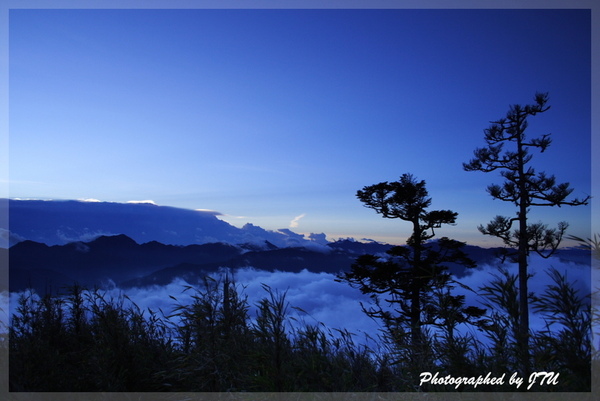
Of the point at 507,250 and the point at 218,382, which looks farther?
the point at 507,250

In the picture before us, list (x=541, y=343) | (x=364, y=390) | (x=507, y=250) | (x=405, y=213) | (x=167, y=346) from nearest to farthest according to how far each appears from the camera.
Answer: (x=541, y=343)
(x=364, y=390)
(x=167, y=346)
(x=507, y=250)
(x=405, y=213)

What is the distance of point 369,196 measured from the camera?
71.8ft

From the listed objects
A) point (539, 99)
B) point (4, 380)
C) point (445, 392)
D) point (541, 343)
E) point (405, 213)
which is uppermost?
point (539, 99)

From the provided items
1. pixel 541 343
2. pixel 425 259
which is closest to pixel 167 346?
pixel 541 343

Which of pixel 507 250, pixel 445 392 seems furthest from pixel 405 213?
pixel 445 392

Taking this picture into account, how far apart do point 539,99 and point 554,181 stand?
11.1 ft

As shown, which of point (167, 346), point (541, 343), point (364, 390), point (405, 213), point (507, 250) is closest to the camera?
point (541, 343)

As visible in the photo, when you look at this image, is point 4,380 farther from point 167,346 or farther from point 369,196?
point 369,196

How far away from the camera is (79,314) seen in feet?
23.7

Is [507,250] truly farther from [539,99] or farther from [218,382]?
[218,382]

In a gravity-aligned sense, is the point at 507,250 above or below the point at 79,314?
above

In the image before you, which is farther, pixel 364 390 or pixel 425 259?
pixel 425 259

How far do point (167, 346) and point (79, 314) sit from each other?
214 cm

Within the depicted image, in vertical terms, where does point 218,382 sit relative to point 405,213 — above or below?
below
